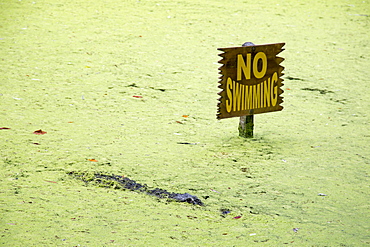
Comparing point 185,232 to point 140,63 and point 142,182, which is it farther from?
point 140,63

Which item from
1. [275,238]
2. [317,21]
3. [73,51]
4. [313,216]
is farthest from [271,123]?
[317,21]

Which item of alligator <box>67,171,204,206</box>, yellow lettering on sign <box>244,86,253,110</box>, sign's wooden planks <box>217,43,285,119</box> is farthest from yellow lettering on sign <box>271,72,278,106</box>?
alligator <box>67,171,204,206</box>

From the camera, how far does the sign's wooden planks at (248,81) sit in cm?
374

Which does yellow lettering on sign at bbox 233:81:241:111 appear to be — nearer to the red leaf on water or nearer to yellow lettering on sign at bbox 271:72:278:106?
yellow lettering on sign at bbox 271:72:278:106

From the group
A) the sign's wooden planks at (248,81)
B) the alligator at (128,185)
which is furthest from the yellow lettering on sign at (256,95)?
the alligator at (128,185)

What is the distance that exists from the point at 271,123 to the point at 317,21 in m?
4.56

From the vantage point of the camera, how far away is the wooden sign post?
375 centimetres

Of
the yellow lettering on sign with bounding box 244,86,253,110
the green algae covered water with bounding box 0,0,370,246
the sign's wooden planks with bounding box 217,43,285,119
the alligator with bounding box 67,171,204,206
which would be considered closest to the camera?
the green algae covered water with bounding box 0,0,370,246

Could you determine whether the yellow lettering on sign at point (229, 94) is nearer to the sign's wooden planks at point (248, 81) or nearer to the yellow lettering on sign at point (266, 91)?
the sign's wooden planks at point (248, 81)

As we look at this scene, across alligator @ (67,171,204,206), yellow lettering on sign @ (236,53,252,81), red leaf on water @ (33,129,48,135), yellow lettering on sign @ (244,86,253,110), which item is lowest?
alligator @ (67,171,204,206)

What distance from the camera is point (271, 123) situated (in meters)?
4.45

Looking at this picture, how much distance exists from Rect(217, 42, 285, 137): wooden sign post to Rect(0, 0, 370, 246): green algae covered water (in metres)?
0.27

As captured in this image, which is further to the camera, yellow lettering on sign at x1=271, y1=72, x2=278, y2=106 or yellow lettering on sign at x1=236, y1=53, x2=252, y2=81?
yellow lettering on sign at x1=271, y1=72, x2=278, y2=106

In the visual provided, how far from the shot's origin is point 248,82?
3.84 m
